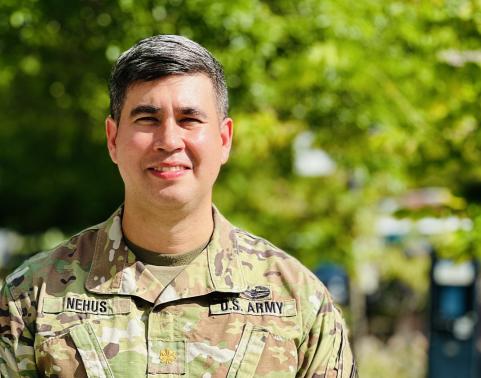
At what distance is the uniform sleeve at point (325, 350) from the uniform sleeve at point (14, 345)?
697mm

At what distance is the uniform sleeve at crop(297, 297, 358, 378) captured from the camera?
253cm

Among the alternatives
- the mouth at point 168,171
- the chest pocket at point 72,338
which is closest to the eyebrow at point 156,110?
the mouth at point 168,171

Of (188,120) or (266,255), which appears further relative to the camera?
(266,255)

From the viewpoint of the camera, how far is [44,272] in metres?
2.56

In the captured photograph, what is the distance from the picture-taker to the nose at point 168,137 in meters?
2.41

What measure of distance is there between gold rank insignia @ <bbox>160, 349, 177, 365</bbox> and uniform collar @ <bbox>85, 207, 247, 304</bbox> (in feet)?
0.42

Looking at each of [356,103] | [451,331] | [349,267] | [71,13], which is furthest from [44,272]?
[451,331]

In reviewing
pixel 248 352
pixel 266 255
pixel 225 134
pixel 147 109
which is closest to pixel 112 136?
pixel 147 109

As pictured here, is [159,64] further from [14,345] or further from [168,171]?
[14,345]

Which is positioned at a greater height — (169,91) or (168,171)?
(169,91)

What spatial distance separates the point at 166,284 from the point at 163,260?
0.07 meters

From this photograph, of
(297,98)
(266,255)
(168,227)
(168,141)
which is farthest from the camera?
(297,98)

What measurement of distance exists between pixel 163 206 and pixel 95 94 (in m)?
5.26

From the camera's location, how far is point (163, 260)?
2.58 m
